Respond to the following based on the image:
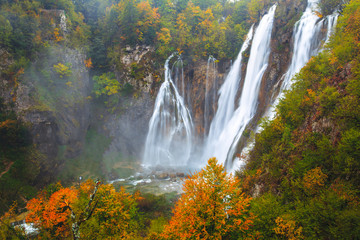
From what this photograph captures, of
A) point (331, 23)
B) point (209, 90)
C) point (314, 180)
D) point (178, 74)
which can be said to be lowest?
point (314, 180)

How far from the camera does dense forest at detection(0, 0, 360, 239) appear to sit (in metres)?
8.01

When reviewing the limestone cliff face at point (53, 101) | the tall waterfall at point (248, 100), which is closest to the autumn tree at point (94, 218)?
the tall waterfall at point (248, 100)

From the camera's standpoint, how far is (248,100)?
74.6 feet

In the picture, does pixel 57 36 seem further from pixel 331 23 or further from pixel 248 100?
pixel 331 23

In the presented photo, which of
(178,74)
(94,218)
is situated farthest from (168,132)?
(94,218)

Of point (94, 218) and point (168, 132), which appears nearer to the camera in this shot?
point (94, 218)

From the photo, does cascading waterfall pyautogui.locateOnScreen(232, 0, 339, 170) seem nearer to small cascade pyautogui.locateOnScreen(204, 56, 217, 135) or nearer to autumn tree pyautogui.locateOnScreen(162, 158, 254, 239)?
autumn tree pyautogui.locateOnScreen(162, 158, 254, 239)

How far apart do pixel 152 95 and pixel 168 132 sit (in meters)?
6.64

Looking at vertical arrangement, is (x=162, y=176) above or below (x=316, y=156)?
below

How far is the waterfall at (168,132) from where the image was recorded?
31.0 meters

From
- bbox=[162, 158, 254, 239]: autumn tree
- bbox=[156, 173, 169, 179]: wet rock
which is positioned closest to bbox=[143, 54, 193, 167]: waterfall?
bbox=[156, 173, 169, 179]: wet rock

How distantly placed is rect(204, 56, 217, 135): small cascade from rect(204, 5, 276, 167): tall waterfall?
3.06m

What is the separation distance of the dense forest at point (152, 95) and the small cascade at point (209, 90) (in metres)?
2.25

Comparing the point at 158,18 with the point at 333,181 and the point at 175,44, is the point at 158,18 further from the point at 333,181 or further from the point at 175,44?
the point at 333,181
